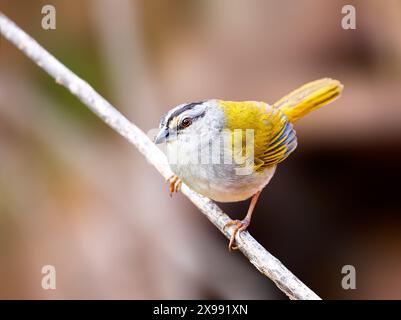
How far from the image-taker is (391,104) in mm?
3926

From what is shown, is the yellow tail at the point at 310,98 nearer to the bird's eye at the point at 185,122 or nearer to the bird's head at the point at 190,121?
the bird's head at the point at 190,121

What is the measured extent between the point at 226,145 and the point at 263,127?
0.34 m

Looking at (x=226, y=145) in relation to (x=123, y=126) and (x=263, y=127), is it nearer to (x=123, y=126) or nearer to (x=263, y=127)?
(x=263, y=127)

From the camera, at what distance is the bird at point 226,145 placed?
2555mm

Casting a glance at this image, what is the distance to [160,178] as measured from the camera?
416cm

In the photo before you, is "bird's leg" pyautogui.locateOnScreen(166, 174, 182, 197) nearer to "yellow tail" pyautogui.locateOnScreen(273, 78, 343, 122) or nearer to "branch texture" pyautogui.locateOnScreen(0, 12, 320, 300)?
"branch texture" pyautogui.locateOnScreen(0, 12, 320, 300)

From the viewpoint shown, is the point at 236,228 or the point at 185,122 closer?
the point at 185,122

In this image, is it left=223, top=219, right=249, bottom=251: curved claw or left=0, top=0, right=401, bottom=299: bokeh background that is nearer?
left=223, top=219, right=249, bottom=251: curved claw

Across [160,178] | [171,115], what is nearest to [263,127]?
[171,115]

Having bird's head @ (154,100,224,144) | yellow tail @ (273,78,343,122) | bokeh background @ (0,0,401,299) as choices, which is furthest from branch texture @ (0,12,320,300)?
bokeh background @ (0,0,401,299)

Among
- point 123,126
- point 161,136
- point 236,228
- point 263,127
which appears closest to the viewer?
point 161,136

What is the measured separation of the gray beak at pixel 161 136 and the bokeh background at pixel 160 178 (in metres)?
1.48

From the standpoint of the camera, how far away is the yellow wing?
110 inches

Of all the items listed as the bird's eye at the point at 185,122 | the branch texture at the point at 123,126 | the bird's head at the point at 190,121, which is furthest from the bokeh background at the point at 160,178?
the bird's eye at the point at 185,122
